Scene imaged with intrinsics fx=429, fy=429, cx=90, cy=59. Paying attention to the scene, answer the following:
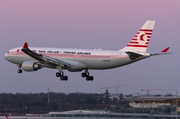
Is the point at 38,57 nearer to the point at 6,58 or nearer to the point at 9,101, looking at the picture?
the point at 6,58

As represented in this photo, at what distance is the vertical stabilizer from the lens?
76944 millimetres

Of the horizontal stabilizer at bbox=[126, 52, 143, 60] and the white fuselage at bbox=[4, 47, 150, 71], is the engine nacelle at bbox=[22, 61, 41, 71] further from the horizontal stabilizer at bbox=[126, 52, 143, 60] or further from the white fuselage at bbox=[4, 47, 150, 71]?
the horizontal stabilizer at bbox=[126, 52, 143, 60]

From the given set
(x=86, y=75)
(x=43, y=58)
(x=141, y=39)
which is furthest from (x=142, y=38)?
(x=43, y=58)

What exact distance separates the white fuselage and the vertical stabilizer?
3.07 m

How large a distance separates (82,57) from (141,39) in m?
11.2

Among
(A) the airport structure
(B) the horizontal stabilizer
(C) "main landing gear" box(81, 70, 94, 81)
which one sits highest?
(B) the horizontal stabilizer

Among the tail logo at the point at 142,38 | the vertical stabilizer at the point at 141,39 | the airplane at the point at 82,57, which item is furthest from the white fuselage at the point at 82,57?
the tail logo at the point at 142,38

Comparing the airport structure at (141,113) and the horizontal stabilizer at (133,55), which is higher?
the horizontal stabilizer at (133,55)

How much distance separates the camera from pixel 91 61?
7644cm

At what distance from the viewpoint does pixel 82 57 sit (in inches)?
3036

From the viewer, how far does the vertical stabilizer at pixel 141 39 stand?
76.9 meters

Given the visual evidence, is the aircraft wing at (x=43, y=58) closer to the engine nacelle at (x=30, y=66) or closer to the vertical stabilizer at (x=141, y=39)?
the engine nacelle at (x=30, y=66)

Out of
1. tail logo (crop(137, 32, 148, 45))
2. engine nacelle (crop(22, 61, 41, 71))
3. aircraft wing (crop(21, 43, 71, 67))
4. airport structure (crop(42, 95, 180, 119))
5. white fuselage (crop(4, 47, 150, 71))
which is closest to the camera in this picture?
aircraft wing (crop(21, 43, 71, 67))

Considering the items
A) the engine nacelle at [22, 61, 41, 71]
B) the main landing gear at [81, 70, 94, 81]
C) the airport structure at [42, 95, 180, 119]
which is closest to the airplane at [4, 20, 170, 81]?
the engine nacelle at [22, 61, 41, 71]
